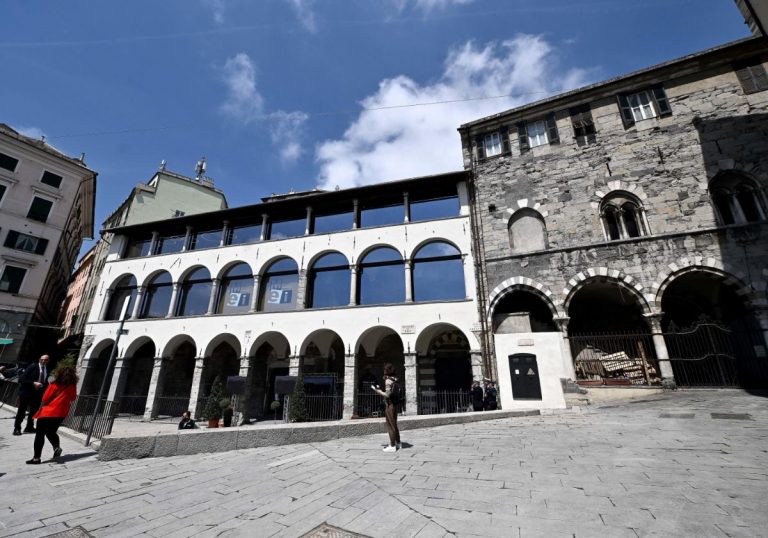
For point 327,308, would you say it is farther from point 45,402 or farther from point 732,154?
point 732,154

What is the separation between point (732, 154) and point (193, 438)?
2209cm

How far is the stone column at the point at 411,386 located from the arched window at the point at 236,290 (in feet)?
33.3

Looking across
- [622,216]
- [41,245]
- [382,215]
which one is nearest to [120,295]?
[41,245]

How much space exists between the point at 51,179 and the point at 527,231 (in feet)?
119

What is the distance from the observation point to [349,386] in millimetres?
16422

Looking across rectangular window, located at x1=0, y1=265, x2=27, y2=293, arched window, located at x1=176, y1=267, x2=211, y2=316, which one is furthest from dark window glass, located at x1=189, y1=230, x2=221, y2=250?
rectangular window, located at x1=0, y1=265, x2=27, y2=293

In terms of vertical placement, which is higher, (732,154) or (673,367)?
(732,154)

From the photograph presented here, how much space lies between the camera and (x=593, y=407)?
1177 centimetres

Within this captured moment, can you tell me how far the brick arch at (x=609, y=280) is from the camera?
14070mm

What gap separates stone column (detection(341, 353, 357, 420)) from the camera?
16.0 meters

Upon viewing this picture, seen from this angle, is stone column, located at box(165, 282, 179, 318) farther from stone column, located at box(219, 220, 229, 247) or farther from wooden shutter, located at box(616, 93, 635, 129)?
wooden shutter, located at box(616, 93, 635, 129)

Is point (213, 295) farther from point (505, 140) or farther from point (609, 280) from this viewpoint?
point (609, 280)

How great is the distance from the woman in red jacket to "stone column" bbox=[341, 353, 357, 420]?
1124 centimetres

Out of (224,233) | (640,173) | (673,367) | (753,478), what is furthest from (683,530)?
(224,233)
